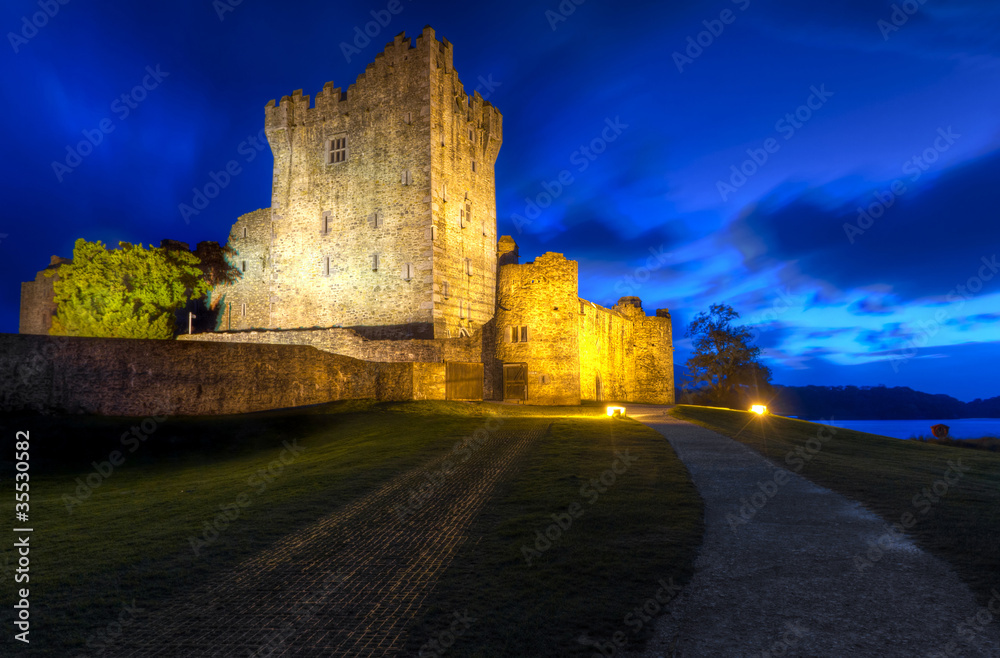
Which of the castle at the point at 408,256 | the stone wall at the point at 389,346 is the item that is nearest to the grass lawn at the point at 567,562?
the stone wall at the point at 389,346

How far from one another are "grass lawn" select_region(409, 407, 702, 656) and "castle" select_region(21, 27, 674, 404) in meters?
19.3

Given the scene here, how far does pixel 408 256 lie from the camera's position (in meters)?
34.7

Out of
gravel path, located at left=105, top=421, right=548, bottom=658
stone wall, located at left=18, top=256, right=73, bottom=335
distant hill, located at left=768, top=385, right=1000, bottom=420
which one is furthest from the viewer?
distant hill, located at left=768, top=385, right=1000, bottom=420

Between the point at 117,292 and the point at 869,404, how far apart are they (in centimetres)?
11138

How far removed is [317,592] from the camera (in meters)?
5.96

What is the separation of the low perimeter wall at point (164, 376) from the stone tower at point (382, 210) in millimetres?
10336

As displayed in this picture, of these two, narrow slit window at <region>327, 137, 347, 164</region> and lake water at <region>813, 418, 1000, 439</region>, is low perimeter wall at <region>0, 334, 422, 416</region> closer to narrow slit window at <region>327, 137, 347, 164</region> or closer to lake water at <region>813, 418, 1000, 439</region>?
narrow slit window at <region>327, 137, 347, 164</region>

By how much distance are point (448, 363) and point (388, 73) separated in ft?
67.1

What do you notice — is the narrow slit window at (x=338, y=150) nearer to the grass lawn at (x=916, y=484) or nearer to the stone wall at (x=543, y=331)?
the stone wall at (x=543, y=331)

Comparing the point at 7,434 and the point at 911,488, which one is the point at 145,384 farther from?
the point at 911,488

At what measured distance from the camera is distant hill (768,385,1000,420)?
9419 centimetres

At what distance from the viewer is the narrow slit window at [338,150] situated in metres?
37.7

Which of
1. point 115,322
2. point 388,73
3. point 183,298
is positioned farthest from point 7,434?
point 388,73

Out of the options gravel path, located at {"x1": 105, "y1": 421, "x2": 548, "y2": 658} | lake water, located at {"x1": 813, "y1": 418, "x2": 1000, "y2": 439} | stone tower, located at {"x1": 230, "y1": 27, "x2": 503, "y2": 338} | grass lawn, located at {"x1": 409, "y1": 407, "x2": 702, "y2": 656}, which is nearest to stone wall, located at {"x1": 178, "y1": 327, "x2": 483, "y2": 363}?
stone tower, located at {"x1": 230, "y1": 27, "x2": 503, "y2": 338}
